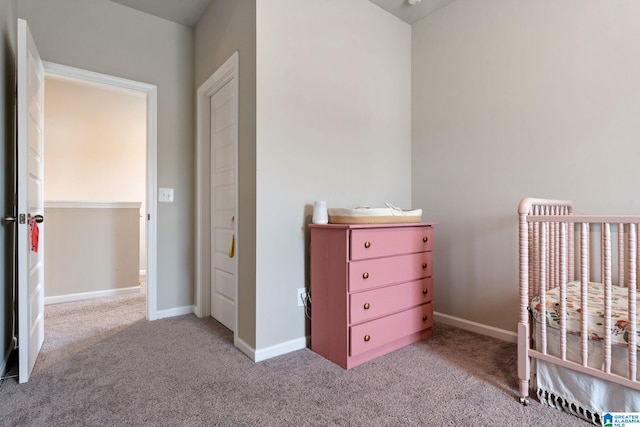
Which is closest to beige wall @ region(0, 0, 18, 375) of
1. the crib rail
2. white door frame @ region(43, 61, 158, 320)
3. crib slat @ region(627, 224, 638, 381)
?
white door frame @ region(43, 61, 158, 320)

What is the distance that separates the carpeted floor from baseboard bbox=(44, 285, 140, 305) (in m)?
1.18

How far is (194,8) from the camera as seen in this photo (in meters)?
2.58

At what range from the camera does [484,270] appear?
2357mm

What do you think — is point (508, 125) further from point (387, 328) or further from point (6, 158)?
point (6, 158)

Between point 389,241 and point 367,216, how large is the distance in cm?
23

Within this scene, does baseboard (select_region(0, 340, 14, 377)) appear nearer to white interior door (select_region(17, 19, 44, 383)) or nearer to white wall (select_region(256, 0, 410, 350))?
white interior door (select_region(17, 19, 44, 383))

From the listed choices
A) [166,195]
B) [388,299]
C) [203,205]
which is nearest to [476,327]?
[388,299]

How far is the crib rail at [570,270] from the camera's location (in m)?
1.24

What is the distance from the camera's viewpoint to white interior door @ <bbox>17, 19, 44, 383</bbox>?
1.60 meters

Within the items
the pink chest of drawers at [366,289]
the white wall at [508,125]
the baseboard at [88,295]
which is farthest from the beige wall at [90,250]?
the white wall at [508,125]

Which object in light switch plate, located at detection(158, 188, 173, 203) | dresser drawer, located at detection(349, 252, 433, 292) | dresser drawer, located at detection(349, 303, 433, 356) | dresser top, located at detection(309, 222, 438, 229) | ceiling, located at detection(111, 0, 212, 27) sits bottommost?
dresser drawer, located at detection(349, 303, 433, 356)

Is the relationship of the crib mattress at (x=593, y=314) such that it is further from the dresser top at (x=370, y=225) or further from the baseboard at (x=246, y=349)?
the baseboard at (x=246, y=349)

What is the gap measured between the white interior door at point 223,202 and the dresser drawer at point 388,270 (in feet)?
3.00

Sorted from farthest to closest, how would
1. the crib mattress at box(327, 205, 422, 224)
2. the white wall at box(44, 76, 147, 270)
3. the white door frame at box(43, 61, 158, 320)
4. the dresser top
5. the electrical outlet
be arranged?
the white wall at box(44, 76, 147, 270)
the white door frame at box(43, 61, 158, 320)
the electrical outlet
the crib mattress at box(327, 205, 422, 224)
the dresser top
